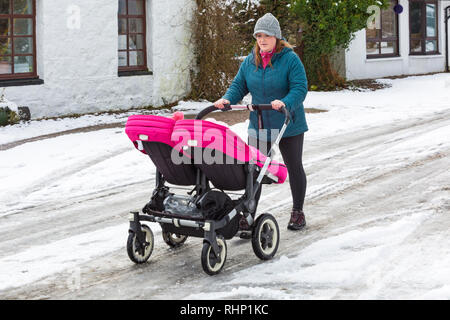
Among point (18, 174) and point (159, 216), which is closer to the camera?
point (159, 216)

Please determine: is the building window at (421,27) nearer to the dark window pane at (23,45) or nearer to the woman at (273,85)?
the dark window pane at (23,45)

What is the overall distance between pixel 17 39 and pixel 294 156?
9.87 meters

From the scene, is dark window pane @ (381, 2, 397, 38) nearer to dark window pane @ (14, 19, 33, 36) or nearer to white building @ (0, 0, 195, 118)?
white building @ (0, 0, 195, 118)

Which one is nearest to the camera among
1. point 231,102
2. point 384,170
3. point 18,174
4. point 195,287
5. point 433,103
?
point 195,287

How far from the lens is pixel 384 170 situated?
918 cm

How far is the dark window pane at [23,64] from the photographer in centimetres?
1495

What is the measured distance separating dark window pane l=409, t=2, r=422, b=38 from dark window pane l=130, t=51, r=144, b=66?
43.8ft

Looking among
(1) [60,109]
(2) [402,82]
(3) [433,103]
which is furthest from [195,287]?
(2) [402,82]

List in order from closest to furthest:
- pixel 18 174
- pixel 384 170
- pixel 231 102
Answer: pixel 231 102 < pixel 384 170 < pixel 18 174

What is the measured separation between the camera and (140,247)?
572cm

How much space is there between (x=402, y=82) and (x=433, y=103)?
254 inches

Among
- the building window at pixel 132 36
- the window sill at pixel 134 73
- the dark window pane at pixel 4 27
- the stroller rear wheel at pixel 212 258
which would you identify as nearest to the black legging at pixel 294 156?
the stroller rear wheel at pixel 212 258
